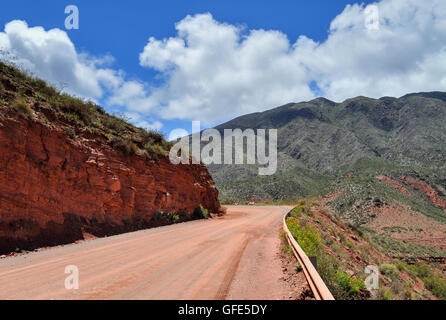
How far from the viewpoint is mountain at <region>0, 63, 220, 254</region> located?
10.9m

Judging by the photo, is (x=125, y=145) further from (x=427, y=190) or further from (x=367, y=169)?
A: (x=367, y=169)

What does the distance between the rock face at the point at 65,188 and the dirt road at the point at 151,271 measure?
1356 mm

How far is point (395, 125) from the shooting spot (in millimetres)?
116688

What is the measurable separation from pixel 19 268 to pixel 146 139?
14.1 m

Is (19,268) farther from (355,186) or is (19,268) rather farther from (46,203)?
(355,186)

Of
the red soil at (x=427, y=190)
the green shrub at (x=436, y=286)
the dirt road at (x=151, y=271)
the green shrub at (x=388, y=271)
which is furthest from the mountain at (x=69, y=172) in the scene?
the red soil at (x=427, y=190)

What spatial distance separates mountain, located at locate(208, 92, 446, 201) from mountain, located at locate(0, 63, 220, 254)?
4345cm

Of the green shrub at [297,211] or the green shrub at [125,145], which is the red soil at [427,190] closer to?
the green shrub at [297,211]

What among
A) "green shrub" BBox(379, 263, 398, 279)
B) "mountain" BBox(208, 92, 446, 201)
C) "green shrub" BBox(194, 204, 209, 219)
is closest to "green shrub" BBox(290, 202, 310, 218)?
"green shrub" BBox(379, 263, 398, 279)

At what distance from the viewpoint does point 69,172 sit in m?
13.3

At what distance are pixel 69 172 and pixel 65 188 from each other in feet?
2.73

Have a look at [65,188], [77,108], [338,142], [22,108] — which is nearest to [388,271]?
[65,188]

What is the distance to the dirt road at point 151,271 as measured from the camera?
5570 mm
